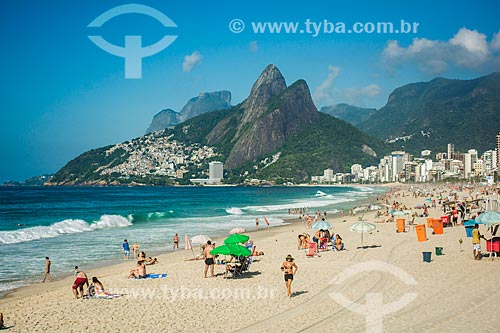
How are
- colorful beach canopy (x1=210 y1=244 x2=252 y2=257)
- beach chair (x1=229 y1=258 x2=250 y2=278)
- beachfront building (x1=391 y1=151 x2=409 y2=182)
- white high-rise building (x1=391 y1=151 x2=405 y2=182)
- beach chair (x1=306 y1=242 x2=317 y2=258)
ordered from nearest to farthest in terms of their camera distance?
colorful beach canopy (x1=210 y1=244 x2=252 y2=257) < beach chair (x1=229 y1=258 x2=250 y2=278) < beach chair (x1=306 y1=242 x2=317 y2=258) < beachfront building (x1=391 y1=151 x2=409 y2=182) < white high-rise building (x1=391 y1=151 x2=405 y2=182)

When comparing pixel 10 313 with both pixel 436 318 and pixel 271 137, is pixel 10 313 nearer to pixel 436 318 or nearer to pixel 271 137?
pixel 436 318

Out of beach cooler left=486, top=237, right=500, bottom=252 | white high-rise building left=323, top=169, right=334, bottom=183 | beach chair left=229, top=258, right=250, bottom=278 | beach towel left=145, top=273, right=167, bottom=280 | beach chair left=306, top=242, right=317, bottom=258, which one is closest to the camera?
beach chair left=229, top=258, right=250, bottom=278

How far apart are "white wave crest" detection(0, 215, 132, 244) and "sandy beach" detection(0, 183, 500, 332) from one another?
12972mm

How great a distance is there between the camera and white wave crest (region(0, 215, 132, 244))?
27.2m

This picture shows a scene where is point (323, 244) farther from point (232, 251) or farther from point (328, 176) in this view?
point (328, 176)

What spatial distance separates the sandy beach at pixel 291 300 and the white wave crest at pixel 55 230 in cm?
1297

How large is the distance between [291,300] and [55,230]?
24.5 m

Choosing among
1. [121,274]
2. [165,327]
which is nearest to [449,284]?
[165,327]

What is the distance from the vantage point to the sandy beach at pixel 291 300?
923 cm

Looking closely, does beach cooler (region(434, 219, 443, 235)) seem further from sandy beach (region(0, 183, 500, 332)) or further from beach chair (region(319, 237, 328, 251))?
beach chair (region(319, 237, 328, 251))

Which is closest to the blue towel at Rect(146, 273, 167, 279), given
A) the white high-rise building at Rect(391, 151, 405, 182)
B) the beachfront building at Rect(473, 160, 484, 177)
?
the beachfront building at Rect(473, 160, 484, 177)

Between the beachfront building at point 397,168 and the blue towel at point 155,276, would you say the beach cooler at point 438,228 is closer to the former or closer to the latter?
the blue towel at point 155,276

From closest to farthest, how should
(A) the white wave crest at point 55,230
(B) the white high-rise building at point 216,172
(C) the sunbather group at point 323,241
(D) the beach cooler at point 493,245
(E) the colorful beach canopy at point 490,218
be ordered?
1. (D) the beach cooler at point 493,245
2. (E) the colorful beach canopy at point 490,218
3. (C) the sunbather group at point 323,241
4. (A) the white wave crest at point 55,230
5. (B) the white high-rise building at point 216,172

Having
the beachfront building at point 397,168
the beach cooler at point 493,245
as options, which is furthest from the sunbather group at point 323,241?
the beachfront building at point 397,168
